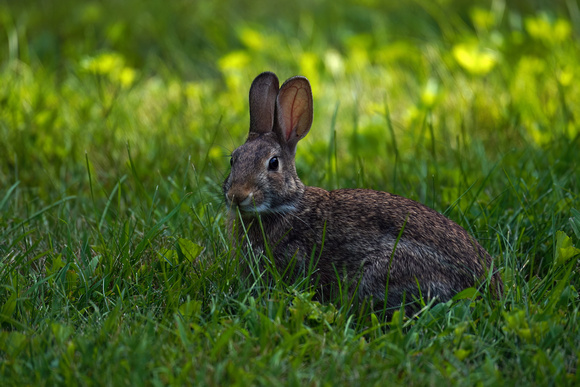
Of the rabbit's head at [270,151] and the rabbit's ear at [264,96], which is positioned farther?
the rabbit's ear at [264,96]

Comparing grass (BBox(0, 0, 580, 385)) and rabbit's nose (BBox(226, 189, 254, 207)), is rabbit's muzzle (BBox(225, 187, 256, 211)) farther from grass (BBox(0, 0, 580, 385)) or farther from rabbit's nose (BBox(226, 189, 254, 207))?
grass (BBox(0, 0, 580, 385))

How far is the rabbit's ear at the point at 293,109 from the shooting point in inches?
162

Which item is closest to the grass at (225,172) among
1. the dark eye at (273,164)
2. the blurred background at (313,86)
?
the blurred background at (313,86)

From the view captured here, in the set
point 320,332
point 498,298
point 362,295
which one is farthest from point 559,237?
point 320,332

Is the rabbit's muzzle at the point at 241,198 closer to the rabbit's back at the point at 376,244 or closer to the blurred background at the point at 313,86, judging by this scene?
the rabbit's back at the point at 376,244

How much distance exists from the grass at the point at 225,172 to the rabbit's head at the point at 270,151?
11.9 inches

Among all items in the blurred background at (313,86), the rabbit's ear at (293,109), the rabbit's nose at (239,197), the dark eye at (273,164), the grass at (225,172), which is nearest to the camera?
the grass at (225,172)

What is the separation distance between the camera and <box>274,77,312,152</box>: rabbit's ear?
13.5ft

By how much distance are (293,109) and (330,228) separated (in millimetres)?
768

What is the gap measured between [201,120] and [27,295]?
3.00 meters

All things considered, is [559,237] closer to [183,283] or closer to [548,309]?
[548,309]

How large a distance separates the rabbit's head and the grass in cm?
30

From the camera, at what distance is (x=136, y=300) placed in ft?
11.1

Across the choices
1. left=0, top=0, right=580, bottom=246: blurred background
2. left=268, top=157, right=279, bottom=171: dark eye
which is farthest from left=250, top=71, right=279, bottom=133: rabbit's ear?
left=0, top=0, right=580, bottom=246: blurred background
